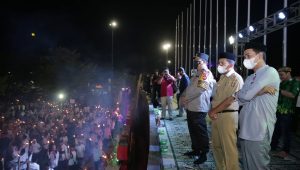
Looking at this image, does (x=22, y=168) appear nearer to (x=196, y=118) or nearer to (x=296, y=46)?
(x=196, y=118)

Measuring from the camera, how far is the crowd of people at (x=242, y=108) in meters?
3.33

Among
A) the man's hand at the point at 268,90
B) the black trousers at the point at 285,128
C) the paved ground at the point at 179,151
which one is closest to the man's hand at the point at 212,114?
the man's hand at the point at 268,90

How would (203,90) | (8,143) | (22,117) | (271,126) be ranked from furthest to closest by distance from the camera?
(22,117) → (8,143) → (203,90) → (271,126)

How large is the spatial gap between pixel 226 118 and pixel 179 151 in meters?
2.86

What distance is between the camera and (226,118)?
4.30 m

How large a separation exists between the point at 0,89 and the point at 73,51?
1764 centimetres

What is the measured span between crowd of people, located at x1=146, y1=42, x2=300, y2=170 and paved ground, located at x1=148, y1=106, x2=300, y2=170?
182 mm

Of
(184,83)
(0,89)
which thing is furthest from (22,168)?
(0,89)

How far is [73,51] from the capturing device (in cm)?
4462

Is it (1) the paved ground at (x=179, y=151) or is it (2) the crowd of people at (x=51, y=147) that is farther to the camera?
(2) the crowd of people at (x=51, y=147)

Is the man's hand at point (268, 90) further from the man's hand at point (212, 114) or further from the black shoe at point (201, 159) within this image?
the black shoe at point (201, 159)

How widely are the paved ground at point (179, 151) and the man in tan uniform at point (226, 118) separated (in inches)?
50.4

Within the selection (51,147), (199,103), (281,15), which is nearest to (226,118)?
(199,103)

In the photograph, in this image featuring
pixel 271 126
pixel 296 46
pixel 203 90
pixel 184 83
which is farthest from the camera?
pixel 296 46
